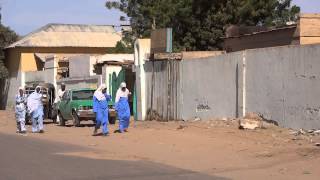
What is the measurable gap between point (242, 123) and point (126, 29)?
3327 centimetres

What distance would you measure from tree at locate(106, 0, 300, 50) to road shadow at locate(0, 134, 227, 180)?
23.1 metres

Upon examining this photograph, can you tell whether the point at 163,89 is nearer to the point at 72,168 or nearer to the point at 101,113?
the point at 101,113

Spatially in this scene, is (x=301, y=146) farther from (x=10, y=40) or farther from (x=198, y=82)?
(x=10, y=40)

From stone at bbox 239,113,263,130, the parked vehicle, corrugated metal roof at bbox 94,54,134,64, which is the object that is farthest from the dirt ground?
corrugated metal roof at bbox 94,54,134,64

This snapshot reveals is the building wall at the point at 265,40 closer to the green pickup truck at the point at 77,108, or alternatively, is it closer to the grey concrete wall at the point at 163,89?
the grey concrete wall at the point at 163,89

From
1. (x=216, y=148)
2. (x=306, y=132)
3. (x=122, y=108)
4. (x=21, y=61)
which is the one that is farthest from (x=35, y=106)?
(x=21, y=61)

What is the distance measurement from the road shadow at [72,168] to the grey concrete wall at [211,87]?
593 cm

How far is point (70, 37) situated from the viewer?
194 feet

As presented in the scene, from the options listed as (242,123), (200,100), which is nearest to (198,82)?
(200,100)

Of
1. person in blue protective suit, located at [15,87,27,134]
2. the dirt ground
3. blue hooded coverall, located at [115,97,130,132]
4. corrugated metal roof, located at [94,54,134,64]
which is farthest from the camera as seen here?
corrugated metal roof, located at [94,54,134,64]

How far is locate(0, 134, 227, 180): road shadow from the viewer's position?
37.4 feet

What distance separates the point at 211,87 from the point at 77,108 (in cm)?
701

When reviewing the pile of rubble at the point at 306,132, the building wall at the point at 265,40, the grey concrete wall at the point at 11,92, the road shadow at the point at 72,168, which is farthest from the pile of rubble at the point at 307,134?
the grey concrete wall at the point at 11,92

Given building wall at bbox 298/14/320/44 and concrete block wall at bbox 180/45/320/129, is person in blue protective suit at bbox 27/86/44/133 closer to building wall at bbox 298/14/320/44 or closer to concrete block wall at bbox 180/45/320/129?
concrete block wall at bbox 180/45/320/129
